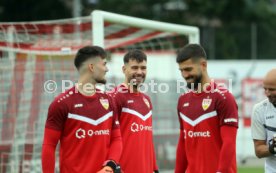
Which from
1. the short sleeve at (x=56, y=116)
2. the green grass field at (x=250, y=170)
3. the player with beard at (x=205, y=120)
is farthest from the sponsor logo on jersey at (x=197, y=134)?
the green grass field at (x=250, y=170)

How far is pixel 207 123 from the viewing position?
7.07 metres

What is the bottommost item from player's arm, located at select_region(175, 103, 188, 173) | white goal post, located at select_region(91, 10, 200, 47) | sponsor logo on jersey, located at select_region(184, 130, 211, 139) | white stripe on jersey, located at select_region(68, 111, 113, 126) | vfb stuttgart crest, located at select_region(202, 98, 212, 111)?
player's arm, located at select_region(175, 103, 188, 173)

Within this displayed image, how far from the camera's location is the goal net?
10.8m

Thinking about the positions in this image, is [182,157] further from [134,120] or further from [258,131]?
[134,120]

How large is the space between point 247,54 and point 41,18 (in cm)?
950

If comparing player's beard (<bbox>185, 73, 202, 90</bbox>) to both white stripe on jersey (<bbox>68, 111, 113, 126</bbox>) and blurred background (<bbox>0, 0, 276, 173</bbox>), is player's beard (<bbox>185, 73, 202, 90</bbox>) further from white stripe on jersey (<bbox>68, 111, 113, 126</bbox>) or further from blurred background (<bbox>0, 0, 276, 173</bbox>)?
blurred background (<bbox>0, 0, 276, 173</bbox>)

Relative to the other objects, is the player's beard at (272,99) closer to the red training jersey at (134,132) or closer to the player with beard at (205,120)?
the player with beard at (205,120)

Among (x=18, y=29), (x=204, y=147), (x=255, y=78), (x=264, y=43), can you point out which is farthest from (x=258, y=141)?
(x=264, y=43)

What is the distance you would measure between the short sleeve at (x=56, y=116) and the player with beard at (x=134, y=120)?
1582 millimetres

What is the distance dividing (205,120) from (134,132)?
1.46 meters

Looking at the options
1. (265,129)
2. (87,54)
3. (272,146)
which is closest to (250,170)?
(265,129)

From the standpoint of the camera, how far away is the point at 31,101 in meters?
11.2

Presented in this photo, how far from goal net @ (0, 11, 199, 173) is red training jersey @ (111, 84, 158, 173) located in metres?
2.34

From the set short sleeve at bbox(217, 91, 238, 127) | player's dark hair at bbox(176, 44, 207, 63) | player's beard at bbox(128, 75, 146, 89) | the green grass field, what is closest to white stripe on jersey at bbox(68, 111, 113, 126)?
player's dark hair at bbox(176, 44, 207, 63)
